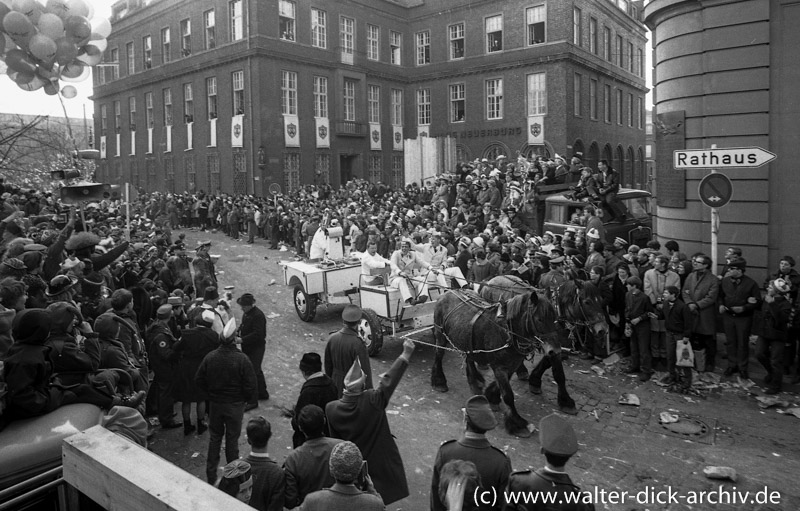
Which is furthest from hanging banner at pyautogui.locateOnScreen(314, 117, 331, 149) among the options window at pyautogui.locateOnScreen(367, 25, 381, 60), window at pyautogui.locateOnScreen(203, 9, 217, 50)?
window at pyautogui.locateOnScreen(203, 9, 217, 50)

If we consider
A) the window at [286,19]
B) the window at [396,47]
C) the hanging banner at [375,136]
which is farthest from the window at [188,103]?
the window at [396,47]

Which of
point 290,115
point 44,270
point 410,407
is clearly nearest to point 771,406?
point 410,407

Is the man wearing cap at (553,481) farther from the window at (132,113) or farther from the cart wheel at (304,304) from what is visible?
the window at (132,113)

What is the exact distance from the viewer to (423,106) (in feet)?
129

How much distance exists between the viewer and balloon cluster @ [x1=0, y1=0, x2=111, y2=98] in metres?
8.38

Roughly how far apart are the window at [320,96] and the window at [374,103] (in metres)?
3.36

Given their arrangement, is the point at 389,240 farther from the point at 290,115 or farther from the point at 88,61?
the point at 290,115

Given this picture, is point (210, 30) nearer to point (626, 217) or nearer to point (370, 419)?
point (626, 217)

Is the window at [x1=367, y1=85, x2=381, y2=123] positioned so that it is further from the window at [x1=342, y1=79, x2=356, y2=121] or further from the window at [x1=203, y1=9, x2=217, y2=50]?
the window at [x1=203, y1=9, x2=217, y2=50]

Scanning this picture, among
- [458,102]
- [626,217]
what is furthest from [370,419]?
[458,102]

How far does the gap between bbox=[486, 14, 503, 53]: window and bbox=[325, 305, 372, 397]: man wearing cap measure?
31729 mm

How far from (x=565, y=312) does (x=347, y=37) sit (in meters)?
31.5

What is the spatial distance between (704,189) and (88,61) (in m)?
10.7

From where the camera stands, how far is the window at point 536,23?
110ft
